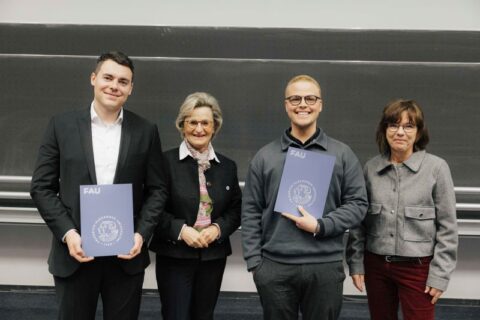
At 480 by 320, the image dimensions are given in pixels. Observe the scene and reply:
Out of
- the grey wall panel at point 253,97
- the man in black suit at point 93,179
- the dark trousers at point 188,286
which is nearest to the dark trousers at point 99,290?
the man in black suit at point 93,179

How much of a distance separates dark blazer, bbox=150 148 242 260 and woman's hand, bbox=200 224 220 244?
31 mm

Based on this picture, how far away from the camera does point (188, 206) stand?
1.98 meters

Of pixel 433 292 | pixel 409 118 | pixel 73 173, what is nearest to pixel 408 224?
pixel 433 292

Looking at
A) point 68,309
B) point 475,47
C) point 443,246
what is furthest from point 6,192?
point 475,47

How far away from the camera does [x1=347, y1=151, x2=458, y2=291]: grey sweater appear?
1862mm

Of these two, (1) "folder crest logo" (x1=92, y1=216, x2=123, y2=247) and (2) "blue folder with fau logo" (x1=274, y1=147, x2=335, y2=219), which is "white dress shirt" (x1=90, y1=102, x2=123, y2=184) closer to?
(1) "folder crest logo" (x1=92, y1=216, x2=123, y2=247)

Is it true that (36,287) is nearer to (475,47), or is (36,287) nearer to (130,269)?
(130,269)

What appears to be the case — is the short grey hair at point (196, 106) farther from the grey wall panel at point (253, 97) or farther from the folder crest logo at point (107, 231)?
the grey wall panel at point (253, 97)

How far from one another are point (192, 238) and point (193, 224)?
3.6 inches

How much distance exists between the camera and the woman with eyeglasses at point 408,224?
187 centimetres

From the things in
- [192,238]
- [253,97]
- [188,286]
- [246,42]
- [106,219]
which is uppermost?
[246,42]

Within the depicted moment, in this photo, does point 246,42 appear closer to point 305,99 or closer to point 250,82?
point 250,82

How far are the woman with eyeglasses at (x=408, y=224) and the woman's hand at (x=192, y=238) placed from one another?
2.26ft

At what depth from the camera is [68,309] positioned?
69.4 inches
